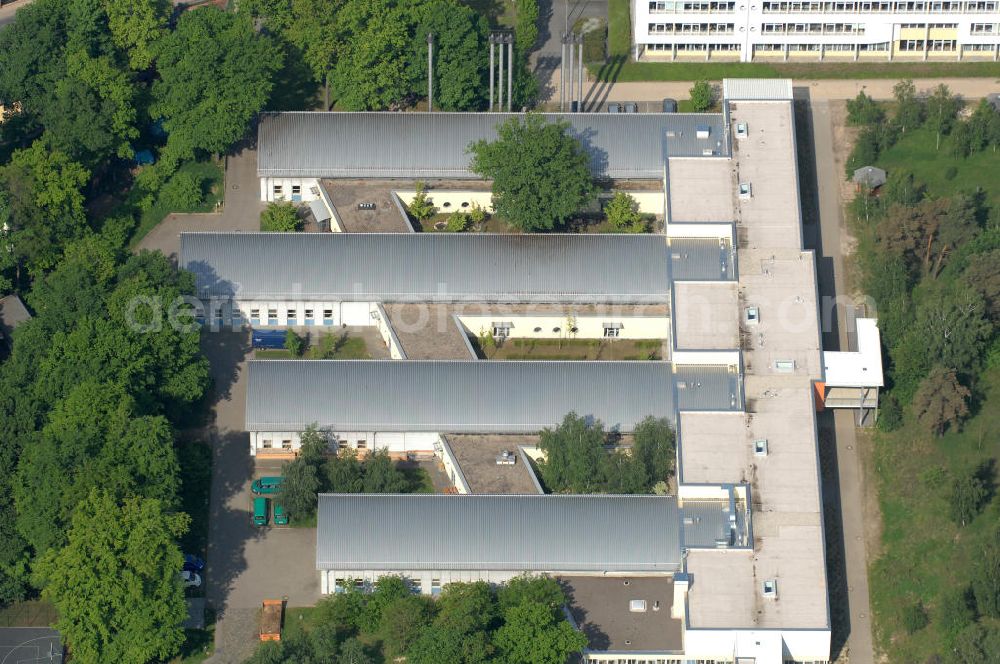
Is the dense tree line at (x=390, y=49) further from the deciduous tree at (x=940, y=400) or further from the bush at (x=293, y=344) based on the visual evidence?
the deciduous tree at (x=940, y=400)

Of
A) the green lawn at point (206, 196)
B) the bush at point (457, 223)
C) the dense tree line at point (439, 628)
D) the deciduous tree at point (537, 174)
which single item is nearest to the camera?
the dense tree line at point (439, 628)

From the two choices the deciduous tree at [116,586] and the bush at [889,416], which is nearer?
the deciduous tree at [116,586]

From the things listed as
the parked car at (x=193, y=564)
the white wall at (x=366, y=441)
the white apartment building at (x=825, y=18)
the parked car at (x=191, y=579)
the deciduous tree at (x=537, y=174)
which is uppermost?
the white apartment building at (x=825, y=18)

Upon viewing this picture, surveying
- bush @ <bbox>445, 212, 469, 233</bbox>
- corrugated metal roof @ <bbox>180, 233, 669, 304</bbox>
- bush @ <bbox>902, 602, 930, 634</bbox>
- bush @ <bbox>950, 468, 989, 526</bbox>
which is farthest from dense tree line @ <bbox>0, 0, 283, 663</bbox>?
bush @ <bbox>950, 468, 989, 526</bbox>

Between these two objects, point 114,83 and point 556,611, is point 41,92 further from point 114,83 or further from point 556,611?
point 556,611

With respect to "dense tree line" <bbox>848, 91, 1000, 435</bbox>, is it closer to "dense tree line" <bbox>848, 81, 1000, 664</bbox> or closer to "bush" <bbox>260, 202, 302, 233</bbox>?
"dense tree line" <bbox>848, 81, 1000, 664</bbox>

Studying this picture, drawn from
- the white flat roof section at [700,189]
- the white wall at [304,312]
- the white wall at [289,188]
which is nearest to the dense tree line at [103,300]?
the white wall at [289,188]
